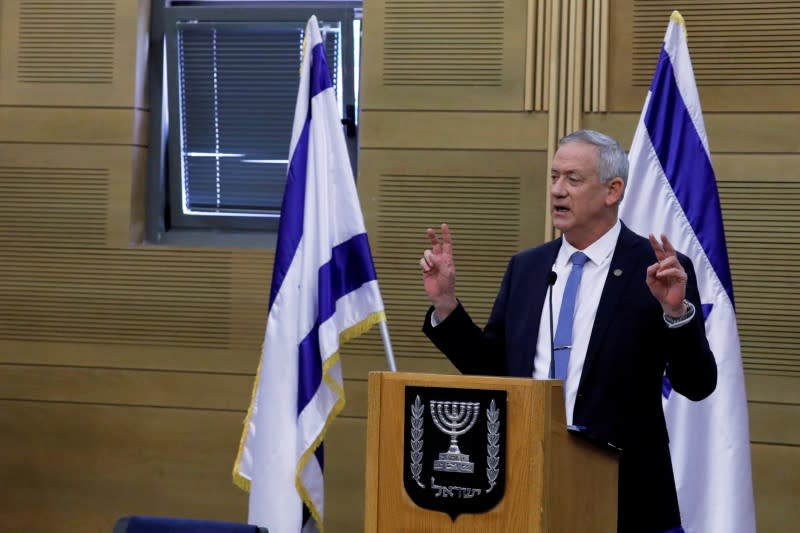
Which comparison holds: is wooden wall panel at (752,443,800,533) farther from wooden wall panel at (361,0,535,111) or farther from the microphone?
the microphone

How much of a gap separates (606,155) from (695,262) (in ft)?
4.01

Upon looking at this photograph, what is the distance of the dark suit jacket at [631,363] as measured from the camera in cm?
293

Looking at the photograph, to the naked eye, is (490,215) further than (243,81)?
No

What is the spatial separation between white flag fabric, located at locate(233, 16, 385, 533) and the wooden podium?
167cm

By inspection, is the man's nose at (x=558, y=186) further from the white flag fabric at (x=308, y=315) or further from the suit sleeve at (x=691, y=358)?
the white flag fabric at (x=308, y=315)

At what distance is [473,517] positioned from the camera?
2498 mm

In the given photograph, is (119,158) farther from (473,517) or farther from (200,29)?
(473,517)

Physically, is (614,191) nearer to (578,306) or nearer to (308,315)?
(578,306)

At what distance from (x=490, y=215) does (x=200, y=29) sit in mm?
1831

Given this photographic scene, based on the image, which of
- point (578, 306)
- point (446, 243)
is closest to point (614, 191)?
point (578, 306)

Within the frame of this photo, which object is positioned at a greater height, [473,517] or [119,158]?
[119,158]

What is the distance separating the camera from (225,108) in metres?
5.87

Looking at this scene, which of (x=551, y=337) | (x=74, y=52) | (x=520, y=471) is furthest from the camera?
(x=74, y=52)

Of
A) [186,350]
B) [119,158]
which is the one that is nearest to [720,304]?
[186,350]
